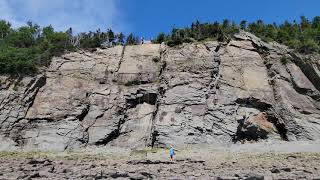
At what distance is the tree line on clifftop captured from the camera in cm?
6117

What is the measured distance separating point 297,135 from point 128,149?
16981 millimetres

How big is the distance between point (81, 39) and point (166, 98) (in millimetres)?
20608

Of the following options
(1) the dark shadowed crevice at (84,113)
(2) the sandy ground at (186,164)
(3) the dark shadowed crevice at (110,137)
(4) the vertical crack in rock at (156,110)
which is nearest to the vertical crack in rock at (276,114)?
(2) the sandy ground at (186,164)

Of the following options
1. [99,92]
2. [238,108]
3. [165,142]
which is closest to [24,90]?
[99,92]

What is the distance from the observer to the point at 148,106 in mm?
56438

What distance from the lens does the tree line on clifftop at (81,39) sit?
201 ft

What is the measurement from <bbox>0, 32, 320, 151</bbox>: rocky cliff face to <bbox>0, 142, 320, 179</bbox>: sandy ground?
2.93 meters

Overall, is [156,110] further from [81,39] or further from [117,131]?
[81,39]

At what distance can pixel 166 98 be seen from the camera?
182ft

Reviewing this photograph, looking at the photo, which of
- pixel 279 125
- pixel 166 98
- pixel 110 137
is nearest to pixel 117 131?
pixel 110 137

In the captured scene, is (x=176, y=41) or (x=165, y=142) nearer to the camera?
(x=165, y=142)

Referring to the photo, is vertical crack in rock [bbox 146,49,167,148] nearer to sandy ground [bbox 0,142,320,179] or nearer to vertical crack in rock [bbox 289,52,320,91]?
sandy ground [bbox 0,142,320,179]

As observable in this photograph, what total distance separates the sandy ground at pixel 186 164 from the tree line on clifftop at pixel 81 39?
1780 centimetres

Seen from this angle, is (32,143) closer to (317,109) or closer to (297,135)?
(297,135)
